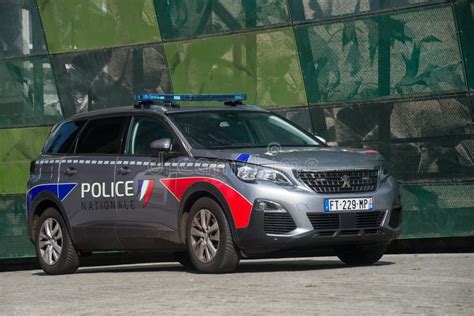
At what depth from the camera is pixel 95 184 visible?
14891 mm

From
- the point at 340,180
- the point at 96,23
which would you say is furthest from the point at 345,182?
the point at 96,23

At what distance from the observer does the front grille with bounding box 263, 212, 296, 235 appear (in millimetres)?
13031

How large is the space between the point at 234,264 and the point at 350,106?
327 inches

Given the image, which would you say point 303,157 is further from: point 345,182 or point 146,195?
point 146,195

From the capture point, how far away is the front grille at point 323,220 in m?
13.1

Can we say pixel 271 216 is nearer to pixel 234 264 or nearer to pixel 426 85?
pixel 234 264

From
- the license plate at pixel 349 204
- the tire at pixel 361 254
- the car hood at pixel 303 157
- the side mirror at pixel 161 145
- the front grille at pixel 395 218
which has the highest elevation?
the side mirror at pixel 161 145

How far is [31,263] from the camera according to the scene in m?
25.4

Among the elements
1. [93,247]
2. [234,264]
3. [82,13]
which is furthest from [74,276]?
[82,13]

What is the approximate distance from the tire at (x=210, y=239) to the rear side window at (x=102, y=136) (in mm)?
1702

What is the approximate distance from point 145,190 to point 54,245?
5.99 ft

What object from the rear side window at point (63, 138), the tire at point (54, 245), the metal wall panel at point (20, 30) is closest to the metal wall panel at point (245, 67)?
the metal wall panel at point (20, 30)

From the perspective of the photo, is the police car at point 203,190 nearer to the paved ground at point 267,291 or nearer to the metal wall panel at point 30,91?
the paved ground at point 267,291

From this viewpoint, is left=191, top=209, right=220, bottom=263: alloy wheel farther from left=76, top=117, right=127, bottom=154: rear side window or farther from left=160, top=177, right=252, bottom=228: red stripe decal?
left=76, top=117, right=127, bottom=154: rear side window
